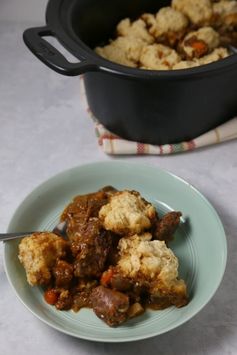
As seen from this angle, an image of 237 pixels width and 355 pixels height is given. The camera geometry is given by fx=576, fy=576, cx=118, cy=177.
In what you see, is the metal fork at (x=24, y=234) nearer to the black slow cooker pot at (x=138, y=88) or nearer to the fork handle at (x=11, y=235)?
the fork handle at (x=11, y=235)

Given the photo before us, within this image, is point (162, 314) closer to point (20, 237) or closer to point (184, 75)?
point (20, 237)

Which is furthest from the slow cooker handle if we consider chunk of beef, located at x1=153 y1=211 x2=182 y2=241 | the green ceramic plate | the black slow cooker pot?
chunk of beef, located at x1=153 y1=211 x2=182 y2=241

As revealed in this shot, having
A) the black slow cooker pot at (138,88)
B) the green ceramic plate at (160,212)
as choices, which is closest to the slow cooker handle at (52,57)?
the black slow cooker pot at (138,88)

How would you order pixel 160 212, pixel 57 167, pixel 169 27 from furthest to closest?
pixel 169 27 < pixel 57 167 < pixel 160 212

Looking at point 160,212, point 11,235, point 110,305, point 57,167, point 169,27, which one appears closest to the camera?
point 110,305

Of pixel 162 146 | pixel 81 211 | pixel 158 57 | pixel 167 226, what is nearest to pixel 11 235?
pixel 81 211

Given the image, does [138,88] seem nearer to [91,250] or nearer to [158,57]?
[158,57]

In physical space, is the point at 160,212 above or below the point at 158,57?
below
